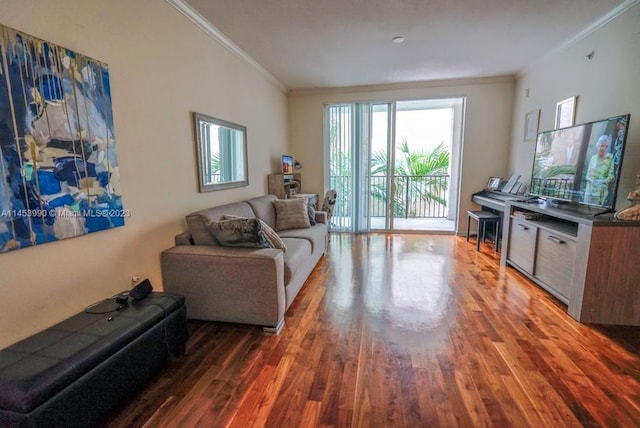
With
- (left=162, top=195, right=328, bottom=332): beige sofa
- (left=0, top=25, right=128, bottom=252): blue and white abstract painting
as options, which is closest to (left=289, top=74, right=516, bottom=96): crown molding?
(left=162, top=195, right=328, bottom=332): beige sofa

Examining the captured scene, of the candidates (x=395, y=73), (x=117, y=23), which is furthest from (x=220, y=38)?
(x=395, y=73)

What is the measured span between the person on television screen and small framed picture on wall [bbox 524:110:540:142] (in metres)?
1.68

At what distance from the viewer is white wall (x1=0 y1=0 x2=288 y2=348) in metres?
1.46

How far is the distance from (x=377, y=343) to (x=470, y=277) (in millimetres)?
1705

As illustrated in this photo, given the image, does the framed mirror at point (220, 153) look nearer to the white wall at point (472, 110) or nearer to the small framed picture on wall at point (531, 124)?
the white wall at point (472, 110)

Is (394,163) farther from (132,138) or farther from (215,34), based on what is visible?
(132,138)

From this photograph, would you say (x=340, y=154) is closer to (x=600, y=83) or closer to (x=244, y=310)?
(x=600, y=83)

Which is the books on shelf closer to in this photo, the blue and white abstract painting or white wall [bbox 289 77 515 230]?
white wall [bbox 289 77 515 230]

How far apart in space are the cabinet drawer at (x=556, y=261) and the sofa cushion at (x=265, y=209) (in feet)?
9.24

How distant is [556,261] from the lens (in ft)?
8.39

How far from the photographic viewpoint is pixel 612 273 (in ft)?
7.05

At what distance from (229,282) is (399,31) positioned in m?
2.90

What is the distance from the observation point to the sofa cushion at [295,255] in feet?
7.53

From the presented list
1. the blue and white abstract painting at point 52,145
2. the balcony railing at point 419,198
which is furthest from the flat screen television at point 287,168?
the blue and white abstract painting at point 52,145
